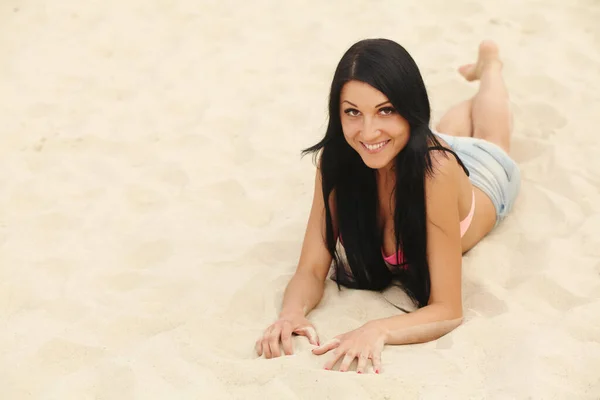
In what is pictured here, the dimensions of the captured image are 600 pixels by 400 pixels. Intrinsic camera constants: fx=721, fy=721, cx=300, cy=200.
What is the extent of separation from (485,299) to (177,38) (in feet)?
9.48

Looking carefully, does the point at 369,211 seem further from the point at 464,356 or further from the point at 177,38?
the point at 177,38

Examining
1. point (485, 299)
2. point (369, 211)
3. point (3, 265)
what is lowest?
point (3, 265)

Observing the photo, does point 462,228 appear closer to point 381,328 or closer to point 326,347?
point 381,328

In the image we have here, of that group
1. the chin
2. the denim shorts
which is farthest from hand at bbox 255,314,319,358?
the denim shorts

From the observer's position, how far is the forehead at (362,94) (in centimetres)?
215

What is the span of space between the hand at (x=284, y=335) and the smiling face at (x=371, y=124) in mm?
568

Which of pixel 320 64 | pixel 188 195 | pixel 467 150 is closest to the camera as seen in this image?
pixel 467 150

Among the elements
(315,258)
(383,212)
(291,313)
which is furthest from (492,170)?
(291,313)

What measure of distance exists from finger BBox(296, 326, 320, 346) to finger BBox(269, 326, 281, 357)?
0.07 meters

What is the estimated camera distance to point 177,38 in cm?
461

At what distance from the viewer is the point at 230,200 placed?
3.32 m

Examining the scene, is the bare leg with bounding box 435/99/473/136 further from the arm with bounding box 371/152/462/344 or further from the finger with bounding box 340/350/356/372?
the finger with bounding box 340/350/356/372

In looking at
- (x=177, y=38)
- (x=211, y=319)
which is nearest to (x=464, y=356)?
(x=211, y=319)

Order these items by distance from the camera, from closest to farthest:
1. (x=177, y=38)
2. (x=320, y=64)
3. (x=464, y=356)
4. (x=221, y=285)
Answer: (x=464, y=356)
(x=221, y=285)
(x=320, y=64)
(x=177, y=38)
